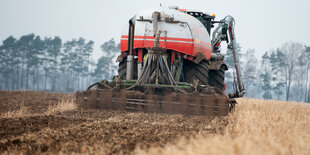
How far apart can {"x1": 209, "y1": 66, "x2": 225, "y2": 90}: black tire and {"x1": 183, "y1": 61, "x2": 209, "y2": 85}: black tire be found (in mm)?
1322

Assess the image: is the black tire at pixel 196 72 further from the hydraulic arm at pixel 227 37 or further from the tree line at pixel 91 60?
the tree line at pixel 91 60

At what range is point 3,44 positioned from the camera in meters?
57.7

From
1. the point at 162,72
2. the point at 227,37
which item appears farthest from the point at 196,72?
the point at 227,37

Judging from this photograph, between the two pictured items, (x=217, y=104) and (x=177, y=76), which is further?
(x=177, y=76)

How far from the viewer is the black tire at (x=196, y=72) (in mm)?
11258

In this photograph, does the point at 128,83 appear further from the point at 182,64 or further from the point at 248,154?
the point at 248,154

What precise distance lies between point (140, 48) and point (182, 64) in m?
1.33

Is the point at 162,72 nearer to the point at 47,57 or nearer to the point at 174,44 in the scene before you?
the point at 174,44

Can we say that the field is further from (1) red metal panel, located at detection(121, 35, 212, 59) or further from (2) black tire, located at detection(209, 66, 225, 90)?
(2) black tire, located at detection(209, 66, 225, 90)

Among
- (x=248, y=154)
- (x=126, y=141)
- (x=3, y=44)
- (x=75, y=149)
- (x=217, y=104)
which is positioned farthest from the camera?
(x=3, y=44)

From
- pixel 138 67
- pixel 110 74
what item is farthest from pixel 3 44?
pixel 138 67

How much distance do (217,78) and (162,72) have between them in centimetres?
294

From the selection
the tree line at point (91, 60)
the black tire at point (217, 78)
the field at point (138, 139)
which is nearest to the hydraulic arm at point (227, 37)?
the black tire at point (217, 78)

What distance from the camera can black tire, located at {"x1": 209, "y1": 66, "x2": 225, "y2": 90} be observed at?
12.5 meters
